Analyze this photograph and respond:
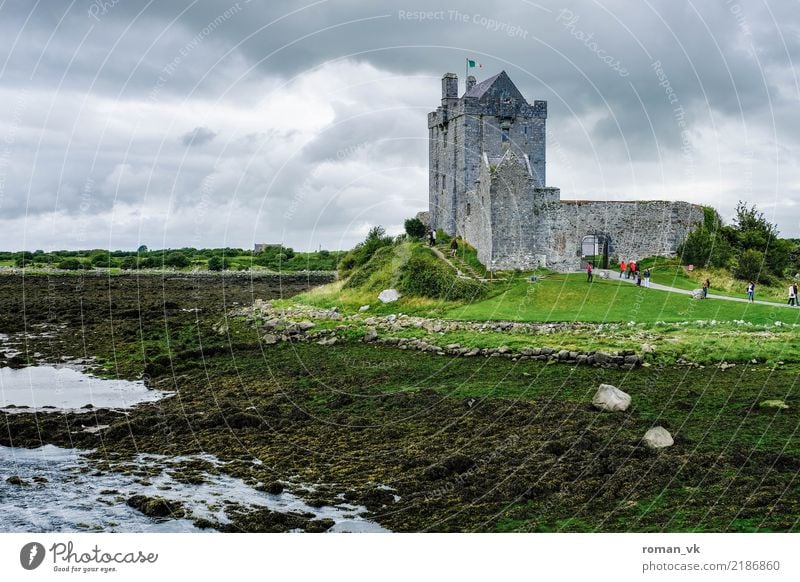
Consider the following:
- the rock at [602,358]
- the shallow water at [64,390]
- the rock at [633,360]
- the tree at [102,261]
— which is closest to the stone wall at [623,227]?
the rock at [602,358]

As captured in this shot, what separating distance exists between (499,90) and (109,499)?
37129mm

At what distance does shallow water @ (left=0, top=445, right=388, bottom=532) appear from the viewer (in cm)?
1370

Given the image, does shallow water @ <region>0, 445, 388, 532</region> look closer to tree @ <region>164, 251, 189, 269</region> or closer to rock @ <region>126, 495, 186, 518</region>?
rock @ <region>126, 495, 186, 518</region>

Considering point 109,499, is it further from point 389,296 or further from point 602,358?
point 389,296

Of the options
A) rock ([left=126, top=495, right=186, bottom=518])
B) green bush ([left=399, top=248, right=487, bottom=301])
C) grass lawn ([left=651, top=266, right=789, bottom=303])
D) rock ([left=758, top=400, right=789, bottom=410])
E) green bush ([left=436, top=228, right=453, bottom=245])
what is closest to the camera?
rock ([left=126, top=495, right=186, bottom=518])

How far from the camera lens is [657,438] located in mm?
16734

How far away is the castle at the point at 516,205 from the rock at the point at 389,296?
5.15 meters

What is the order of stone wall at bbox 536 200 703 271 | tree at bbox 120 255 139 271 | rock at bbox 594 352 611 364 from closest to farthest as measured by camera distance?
rock at bbox 594 352 611 364 < stone wall at bbox 536 200 703 271 < tree at bbox 120 255 139 271

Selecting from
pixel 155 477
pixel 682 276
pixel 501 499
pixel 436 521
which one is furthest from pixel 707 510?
pixel 682 276

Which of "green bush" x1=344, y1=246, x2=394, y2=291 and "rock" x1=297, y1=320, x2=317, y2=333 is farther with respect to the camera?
"green bush" x1=344, y1=246, x2=394, y2=291

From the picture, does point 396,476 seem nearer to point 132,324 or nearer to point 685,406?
point 685,406

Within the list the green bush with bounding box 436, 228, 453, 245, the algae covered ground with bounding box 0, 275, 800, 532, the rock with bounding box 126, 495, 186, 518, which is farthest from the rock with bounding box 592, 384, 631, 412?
the green bush with bounding box 436, 228, 453, 245
